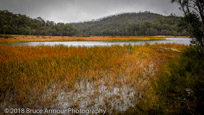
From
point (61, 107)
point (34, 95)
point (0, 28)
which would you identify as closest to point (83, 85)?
point (61, 107)

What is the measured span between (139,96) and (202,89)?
142 centimetres

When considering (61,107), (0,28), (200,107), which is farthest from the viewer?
(0,28)

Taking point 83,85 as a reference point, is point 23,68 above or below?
above

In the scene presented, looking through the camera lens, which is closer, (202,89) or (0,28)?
(202,89)

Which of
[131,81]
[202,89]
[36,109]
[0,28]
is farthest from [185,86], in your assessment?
[0,28]

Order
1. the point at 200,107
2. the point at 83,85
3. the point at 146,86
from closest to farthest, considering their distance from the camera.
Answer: the point at 200,107 → the point at 146,86 → the point at 83,85

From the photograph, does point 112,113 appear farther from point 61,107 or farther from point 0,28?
point 0,28

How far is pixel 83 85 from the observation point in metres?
3.36

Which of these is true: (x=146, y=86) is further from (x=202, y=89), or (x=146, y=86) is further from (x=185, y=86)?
(x=202, y=89)

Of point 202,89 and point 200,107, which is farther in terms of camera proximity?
point 202,89

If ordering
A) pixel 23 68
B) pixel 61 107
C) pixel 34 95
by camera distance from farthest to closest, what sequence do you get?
pixel 23 68, pixel 34 95, pixel 61 107

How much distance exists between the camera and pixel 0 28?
156 ft

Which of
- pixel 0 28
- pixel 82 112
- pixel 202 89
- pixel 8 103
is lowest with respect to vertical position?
pixel 82 112

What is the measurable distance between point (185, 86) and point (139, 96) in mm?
1249
